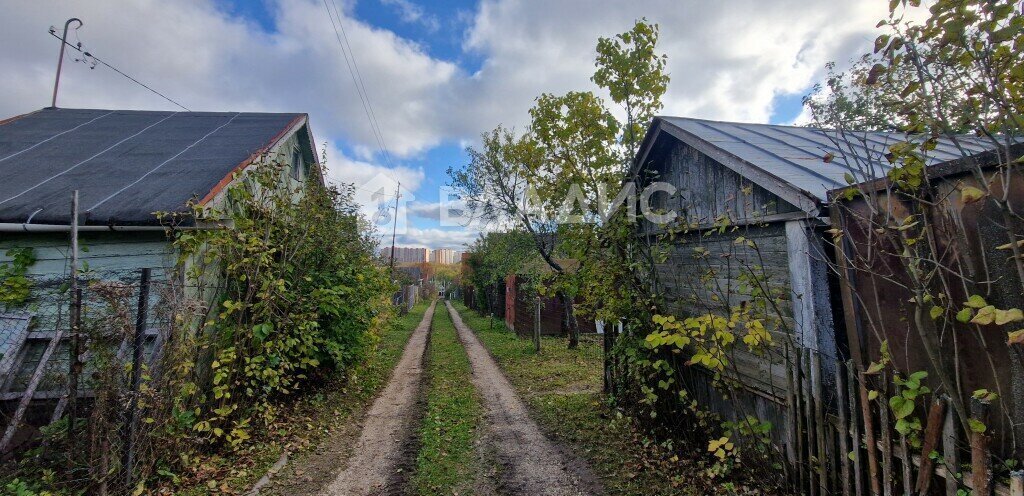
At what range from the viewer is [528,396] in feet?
26.2

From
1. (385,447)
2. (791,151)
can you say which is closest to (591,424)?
(385,447)

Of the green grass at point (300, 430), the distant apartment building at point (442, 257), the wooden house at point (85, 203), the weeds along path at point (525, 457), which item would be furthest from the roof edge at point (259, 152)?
the distant apartment building at point (442, 257)

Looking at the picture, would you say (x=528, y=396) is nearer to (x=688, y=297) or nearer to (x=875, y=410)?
(x=688, y=297)

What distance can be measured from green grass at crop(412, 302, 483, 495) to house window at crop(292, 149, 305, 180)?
5736mm

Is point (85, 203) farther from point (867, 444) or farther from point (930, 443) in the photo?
point (930, 443)

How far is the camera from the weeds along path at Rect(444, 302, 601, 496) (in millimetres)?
4398

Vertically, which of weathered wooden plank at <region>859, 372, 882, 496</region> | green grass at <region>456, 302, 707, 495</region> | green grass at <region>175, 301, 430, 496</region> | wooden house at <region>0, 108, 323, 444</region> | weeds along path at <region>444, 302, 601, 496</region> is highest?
wooden house at <region>0, 108, 323, 444</region>

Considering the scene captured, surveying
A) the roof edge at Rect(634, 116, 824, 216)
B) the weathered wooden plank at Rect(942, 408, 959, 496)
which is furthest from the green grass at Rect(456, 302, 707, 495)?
the roof edge at Rect(634, 116, 824, 216)

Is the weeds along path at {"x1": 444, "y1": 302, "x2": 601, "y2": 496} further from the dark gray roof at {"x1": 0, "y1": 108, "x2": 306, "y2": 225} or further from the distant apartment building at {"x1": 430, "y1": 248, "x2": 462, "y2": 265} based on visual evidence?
the distant apartment building at {"x1": 430, "y1": 248, "x2": 462, "y2": 265}

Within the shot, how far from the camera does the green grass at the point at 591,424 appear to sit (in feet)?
14.7

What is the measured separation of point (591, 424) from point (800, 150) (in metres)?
4.50

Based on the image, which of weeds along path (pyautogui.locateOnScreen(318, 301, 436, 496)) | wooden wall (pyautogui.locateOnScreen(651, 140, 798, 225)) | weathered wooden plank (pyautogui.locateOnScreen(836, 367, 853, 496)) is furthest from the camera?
weeds along path (pyautogui.locateOnScreen(318, 301, 436, 496))

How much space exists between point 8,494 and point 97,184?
162 inches

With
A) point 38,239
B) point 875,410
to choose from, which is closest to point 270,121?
point 38,239
